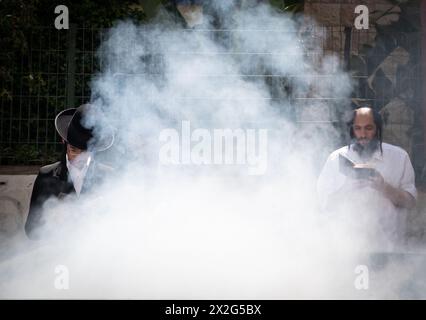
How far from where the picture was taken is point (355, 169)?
16.2 feet

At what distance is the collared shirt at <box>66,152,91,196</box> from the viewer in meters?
4.71

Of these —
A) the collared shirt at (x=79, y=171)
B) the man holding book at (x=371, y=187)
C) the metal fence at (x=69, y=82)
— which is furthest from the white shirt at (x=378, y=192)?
the collared shirt at (x=79, y=171)

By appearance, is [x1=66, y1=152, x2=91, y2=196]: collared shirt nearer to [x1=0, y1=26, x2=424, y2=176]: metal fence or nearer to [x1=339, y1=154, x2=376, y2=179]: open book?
[x1=339, y1=154, x2=376, y2=179]: open book

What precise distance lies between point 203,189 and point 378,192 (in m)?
1.92

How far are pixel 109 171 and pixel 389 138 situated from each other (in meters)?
3.79

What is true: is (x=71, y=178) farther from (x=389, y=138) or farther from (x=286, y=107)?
(x=389, y=138)

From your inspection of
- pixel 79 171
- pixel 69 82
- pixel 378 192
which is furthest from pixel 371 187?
pixel 69 82

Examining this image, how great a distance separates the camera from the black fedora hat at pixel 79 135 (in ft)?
15.4

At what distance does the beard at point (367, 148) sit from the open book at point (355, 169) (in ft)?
0.37

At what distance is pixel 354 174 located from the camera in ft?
16.1

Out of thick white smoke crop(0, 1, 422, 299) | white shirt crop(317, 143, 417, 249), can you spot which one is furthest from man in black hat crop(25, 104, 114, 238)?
white shirt crop(317, 143, 417, 249)

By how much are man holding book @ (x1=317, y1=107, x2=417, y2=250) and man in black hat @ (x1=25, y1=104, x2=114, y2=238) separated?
6.89 ft

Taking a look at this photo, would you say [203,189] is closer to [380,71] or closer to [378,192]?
[378,192]
